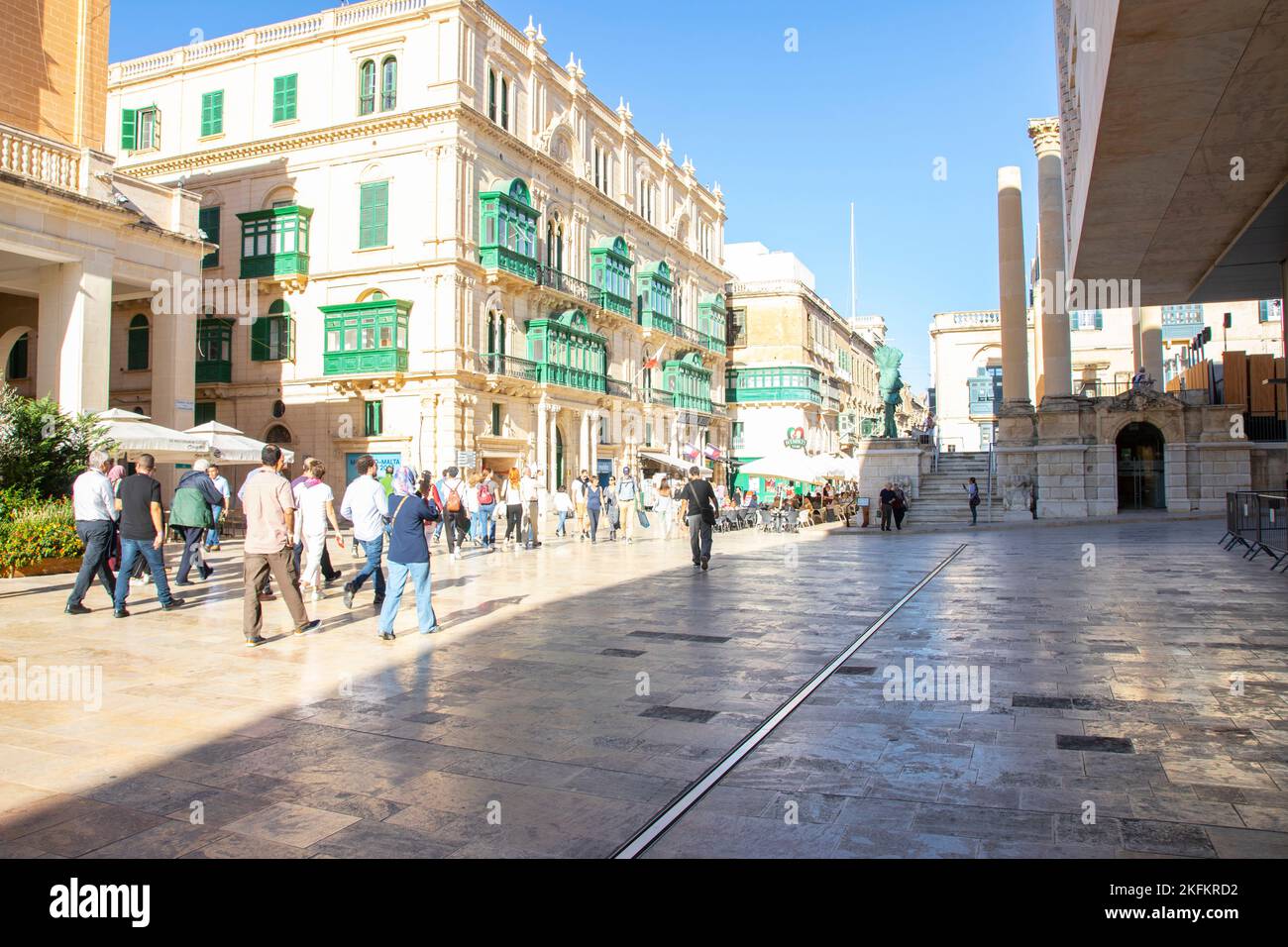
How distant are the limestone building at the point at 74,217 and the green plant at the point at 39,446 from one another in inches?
131

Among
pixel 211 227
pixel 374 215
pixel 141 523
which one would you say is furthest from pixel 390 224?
pixel 141 523

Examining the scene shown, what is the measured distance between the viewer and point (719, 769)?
469cm

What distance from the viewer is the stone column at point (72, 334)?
59.2ft

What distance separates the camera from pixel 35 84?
18859 millimetres

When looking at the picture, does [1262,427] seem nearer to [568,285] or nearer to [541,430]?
[541,430]

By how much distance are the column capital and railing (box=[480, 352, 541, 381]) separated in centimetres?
1866

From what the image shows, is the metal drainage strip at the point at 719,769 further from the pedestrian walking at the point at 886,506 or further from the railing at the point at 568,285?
the railing at the point at 568,285

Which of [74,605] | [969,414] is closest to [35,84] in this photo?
[74,605]

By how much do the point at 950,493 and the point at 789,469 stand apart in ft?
17.8

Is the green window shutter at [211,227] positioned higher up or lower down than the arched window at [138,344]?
higher up

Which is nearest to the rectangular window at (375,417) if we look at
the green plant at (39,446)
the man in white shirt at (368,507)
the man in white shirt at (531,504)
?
the man in white shirt at (531,504)
